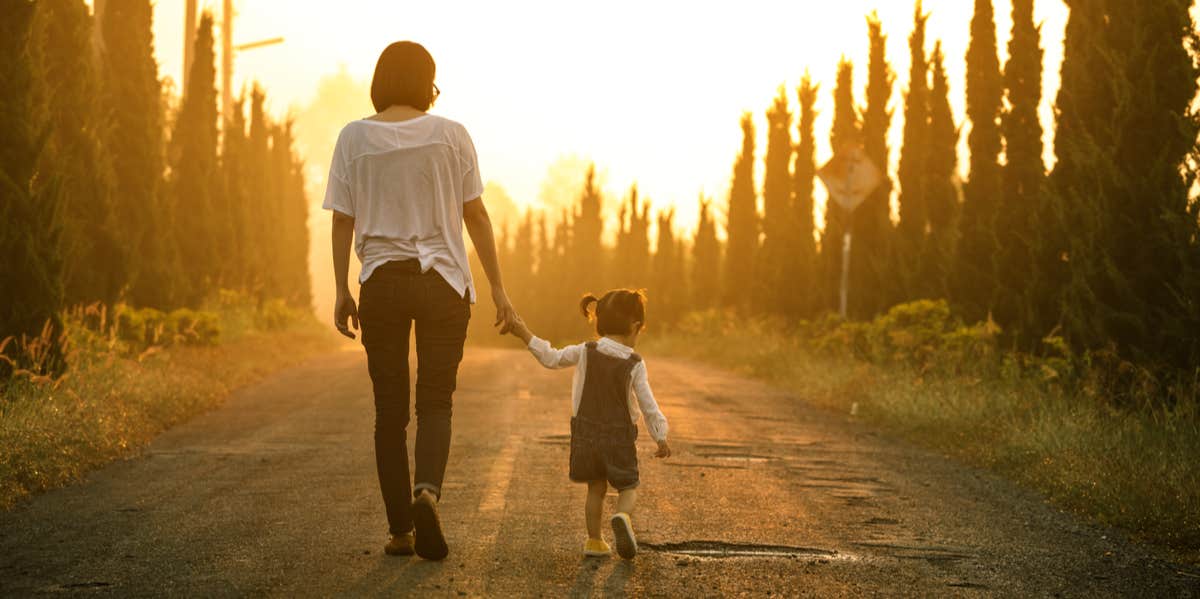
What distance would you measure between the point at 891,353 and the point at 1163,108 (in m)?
7.07

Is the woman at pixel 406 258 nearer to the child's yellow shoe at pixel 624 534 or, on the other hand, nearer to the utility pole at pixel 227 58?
the child's yellow shoe at pixel 624 534

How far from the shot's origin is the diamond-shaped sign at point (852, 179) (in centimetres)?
1938

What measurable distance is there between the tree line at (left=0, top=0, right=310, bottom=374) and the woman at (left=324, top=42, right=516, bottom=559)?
604cm

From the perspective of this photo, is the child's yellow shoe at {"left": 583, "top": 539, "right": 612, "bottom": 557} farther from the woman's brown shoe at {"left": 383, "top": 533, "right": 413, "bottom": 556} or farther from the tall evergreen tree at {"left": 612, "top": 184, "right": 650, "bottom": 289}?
the tall evergreen tree at {"left": 612, "top": 184, "right": 650, "bottom": 289}

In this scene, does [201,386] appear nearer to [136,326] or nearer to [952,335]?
[136,326]

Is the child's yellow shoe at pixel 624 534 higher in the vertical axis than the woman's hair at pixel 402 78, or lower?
lower

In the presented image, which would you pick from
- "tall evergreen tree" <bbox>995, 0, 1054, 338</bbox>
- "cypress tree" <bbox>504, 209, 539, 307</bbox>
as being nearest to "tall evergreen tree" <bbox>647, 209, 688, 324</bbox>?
"cypress tree" <bbox>504, 209, 539, 307</bbox>

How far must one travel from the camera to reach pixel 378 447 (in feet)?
18.8

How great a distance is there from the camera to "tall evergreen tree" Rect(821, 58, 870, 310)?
24297 mm

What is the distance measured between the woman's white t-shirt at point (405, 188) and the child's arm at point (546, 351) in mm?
341

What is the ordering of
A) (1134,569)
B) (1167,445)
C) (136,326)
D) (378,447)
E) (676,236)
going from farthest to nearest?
(676,236), (136,326), (1167,445), (1134,569), (378,447)

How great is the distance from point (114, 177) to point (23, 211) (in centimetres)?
678

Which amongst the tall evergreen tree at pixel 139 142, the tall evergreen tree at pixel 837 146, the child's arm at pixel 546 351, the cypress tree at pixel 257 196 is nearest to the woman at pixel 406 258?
the child's arm at pixel 546 351

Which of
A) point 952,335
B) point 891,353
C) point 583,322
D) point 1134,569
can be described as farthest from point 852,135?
point 583,322
